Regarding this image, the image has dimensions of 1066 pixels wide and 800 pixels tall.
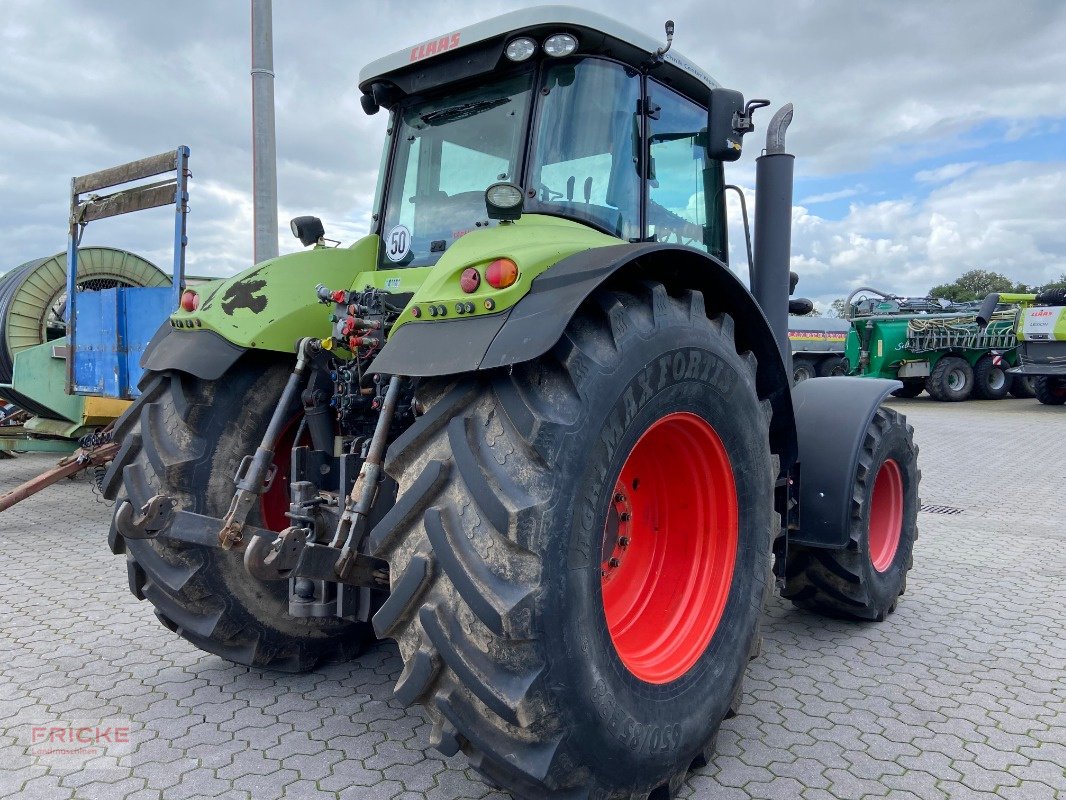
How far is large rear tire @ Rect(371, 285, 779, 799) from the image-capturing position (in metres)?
1.89

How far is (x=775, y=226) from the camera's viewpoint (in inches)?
146

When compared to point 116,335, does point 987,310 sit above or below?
above

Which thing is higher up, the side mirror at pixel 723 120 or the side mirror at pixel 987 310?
the side mirror at pixel 987 310

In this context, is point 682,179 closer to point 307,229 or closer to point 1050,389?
point 307,229

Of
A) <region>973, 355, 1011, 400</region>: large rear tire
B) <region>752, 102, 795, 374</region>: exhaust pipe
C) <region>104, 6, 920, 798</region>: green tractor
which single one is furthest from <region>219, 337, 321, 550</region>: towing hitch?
<region>973, 355, 1011, 400</region>: large rear tire

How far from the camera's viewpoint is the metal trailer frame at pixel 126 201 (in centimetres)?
611

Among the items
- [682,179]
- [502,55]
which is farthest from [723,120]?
[502,55]

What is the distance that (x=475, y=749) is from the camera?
77.2 inches

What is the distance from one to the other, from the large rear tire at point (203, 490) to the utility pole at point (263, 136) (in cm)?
422

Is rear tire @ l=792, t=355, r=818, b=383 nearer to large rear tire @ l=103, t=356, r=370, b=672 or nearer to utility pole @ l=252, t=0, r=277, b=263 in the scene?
utility pole @ l=252, t=0, r=277, b=263

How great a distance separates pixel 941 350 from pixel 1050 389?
2.33 meters

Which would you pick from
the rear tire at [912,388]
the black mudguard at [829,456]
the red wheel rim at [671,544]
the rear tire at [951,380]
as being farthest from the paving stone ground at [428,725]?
the rear tire at [912,388]

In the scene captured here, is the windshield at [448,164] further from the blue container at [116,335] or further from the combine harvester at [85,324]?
the blue container at [116,335]

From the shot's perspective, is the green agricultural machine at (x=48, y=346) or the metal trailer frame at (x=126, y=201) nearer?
the metal trailer frame at (x=126, y=201)
